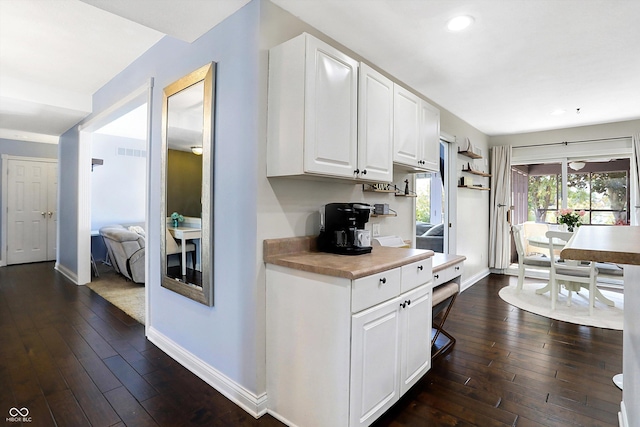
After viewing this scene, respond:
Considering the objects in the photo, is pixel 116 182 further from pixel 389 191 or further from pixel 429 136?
pixel 429 136

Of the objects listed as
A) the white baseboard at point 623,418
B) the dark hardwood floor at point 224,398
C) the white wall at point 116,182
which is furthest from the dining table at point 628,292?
the white wall at point 116,182

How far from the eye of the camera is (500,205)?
224 inches

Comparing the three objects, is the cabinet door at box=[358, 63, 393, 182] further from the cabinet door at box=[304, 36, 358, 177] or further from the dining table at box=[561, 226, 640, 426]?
the dining table at box=[561, 226, 640, 426]

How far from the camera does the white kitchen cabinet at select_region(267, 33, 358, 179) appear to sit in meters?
1.76

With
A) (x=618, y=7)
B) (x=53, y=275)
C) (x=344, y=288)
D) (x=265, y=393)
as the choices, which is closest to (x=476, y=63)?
(x=618, y=7)

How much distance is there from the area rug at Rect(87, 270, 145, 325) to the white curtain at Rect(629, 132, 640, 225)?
6.66m

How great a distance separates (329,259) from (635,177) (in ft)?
17.8

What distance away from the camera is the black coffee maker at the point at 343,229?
204 cm

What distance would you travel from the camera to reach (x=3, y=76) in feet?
11.6

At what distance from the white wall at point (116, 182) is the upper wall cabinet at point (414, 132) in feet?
20.1

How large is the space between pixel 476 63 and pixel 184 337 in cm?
332

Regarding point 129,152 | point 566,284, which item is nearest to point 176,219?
point 566,284

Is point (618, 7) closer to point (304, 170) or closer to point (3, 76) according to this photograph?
point (304, 170)

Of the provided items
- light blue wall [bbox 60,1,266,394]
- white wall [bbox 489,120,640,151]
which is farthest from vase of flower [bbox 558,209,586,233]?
light blue wall [bbox 60,1,266,394]
